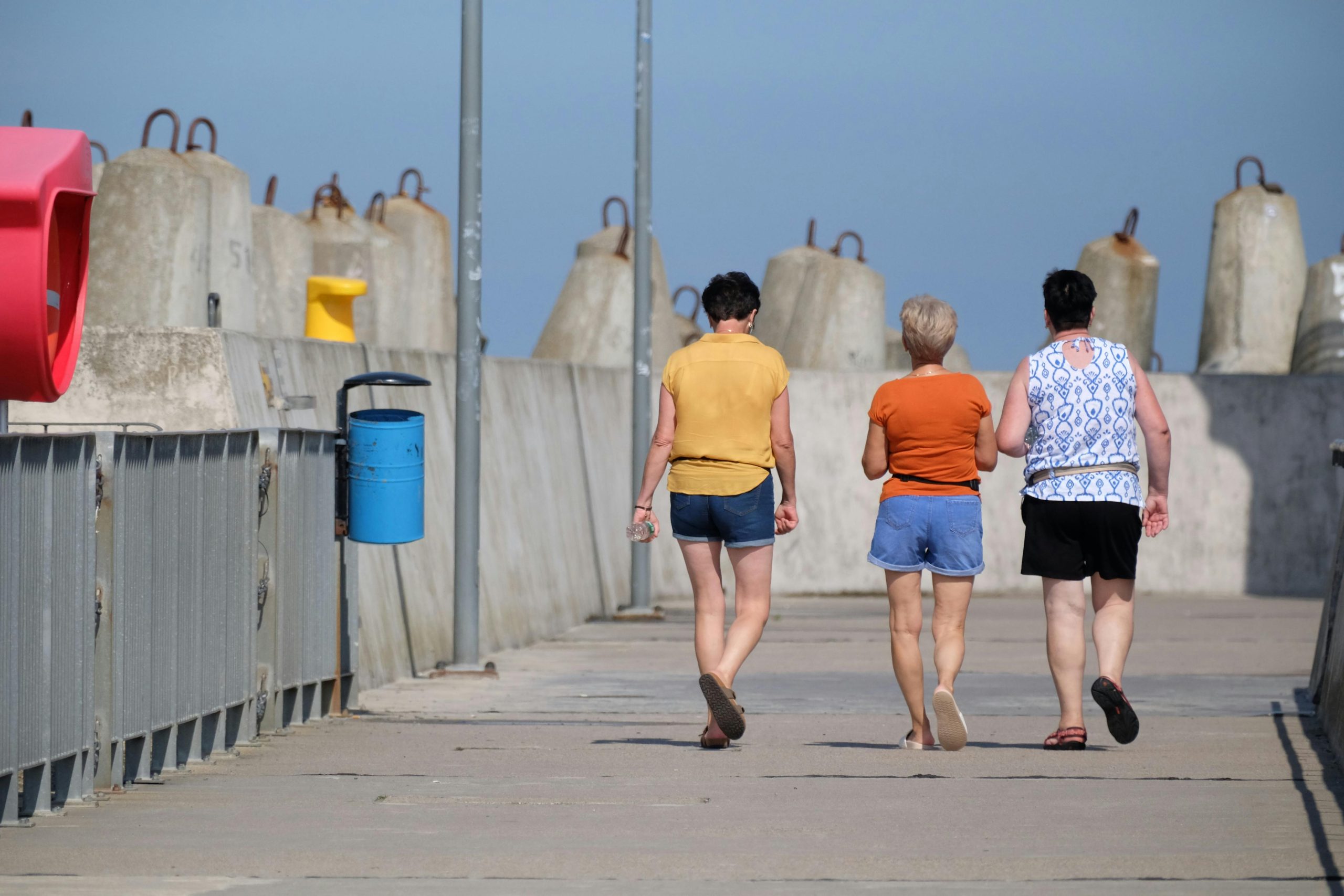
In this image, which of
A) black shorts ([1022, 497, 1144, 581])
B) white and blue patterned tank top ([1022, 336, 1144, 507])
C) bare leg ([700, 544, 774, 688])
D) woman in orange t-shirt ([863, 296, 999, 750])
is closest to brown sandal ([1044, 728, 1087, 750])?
woman in orange t-shirt ([863, 296, 999, 750])

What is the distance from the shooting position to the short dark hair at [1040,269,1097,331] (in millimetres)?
7738

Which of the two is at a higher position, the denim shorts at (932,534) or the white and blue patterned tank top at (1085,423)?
the white and blue patterned tank top at (1085,423)

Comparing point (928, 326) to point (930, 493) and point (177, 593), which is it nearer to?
point (930, 493)

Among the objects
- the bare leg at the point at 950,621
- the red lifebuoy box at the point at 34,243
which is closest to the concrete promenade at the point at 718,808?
the bare leg at the point at 950,621

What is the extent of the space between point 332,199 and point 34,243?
16.4 m

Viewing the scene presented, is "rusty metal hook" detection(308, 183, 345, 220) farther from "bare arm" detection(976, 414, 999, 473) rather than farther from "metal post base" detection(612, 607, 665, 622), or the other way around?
"bare arm" detection(976, 414, 999, 473)

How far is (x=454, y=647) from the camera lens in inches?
477

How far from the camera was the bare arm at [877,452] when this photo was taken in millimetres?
7695

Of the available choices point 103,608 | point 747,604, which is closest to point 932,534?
point 747,604

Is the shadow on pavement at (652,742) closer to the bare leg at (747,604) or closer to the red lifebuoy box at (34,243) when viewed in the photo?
the bare leg at (747,604)

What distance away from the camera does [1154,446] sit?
7672 millimetres

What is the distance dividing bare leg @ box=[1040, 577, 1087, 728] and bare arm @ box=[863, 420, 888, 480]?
2.59 feet

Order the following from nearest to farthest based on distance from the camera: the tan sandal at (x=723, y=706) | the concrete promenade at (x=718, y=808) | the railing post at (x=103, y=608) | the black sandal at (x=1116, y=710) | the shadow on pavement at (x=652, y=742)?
the concrete promenade at (x=718, y=808) < the railing post at (x=103, y=608) < the black sandal at (x=1116, y=710) < the tan sandal at (x=723, y=706) < the shadow on pavement at (x=652, y=742)

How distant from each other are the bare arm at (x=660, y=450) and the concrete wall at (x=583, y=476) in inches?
96.9
